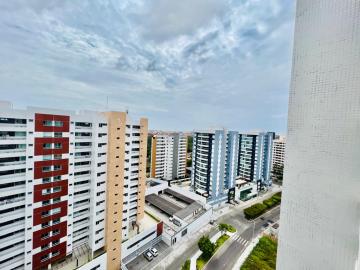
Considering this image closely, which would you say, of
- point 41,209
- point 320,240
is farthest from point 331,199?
point 41,209

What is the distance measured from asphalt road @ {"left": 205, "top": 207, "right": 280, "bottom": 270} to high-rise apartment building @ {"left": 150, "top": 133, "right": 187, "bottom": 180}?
23.9m

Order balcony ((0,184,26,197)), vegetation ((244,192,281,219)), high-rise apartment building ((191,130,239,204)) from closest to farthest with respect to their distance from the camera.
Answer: balcony ((0,184,26,197))
vegetation ((244,192,281,219))
high-rise apartment building ((191,130,239,204))

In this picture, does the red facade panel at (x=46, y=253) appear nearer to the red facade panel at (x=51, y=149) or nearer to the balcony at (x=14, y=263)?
the balcony at (x=14, y=263)

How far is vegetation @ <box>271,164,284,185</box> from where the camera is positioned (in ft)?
187

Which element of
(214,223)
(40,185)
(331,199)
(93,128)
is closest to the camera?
(331,199)

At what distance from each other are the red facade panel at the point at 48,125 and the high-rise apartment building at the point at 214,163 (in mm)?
25847

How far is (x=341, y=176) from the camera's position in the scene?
5.88 m

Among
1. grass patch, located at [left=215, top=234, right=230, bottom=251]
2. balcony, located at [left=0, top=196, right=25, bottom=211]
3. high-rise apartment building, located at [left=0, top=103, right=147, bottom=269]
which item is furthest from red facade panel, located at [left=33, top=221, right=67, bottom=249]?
grass patch, located at [left=215, top=234, right=230, bottom=251]

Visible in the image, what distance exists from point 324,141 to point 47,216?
884 inches

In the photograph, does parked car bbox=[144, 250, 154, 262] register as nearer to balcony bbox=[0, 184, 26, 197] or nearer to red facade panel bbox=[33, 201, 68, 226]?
red facade panel bbox=[33, 201, 68, 226]

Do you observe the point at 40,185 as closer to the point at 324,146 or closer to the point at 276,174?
the point at 324,146

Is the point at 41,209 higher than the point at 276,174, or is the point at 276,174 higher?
the point at 41,209

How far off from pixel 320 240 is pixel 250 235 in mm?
25856

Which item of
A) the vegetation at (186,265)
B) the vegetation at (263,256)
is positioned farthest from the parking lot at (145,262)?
the vegetation at (263,256)
